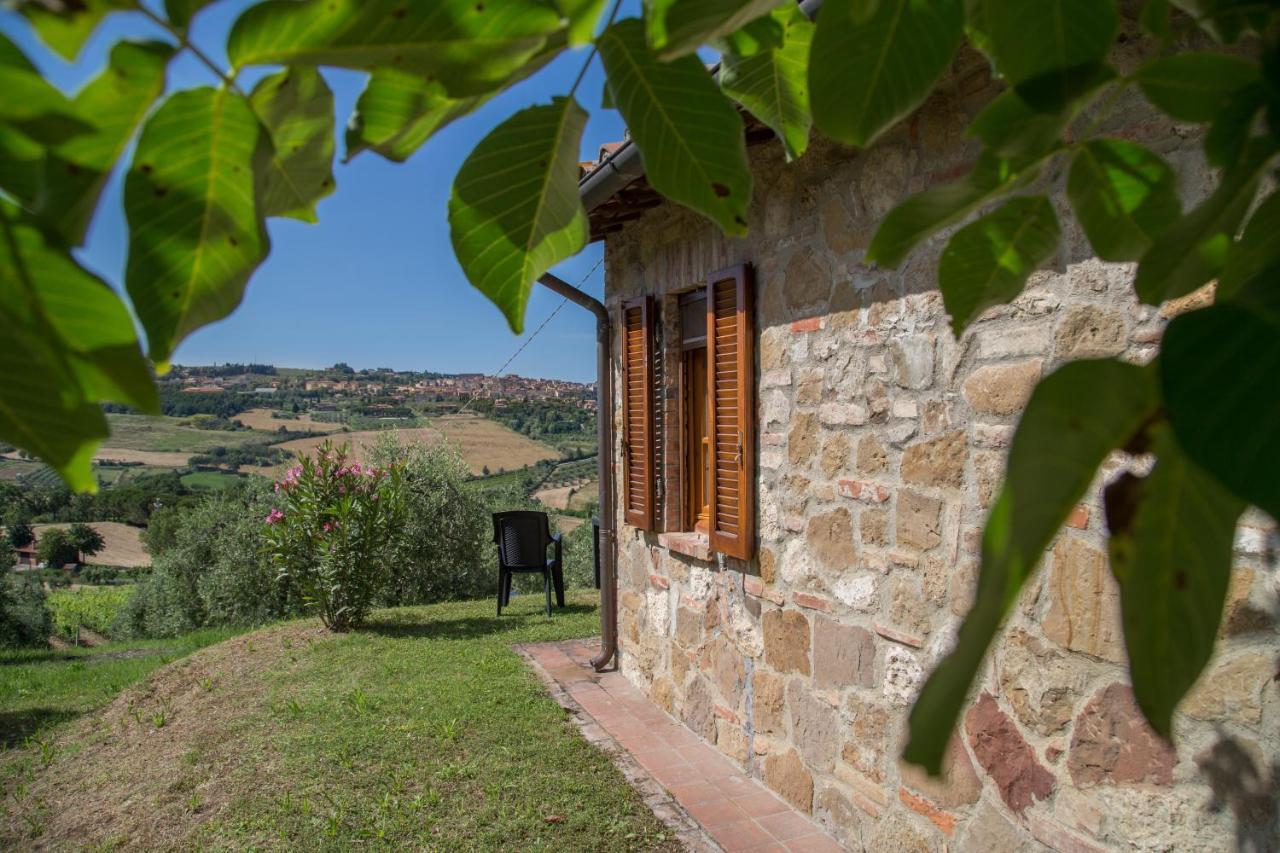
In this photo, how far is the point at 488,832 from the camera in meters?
3.84

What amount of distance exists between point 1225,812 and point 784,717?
2.03 m

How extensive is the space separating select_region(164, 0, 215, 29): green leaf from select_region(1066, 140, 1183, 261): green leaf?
465 mm

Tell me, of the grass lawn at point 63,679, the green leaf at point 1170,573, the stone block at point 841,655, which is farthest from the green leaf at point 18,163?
the grass lawn at point 63,679

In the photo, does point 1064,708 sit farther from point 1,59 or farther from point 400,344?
point 400,344

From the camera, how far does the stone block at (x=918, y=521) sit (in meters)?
3.03

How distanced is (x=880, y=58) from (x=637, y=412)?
498 centimetres

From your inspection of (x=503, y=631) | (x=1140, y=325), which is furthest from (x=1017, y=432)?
(x=503, y=631)

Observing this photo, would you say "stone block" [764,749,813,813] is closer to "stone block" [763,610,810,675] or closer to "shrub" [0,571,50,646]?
"stone block" [763,610,810,675]

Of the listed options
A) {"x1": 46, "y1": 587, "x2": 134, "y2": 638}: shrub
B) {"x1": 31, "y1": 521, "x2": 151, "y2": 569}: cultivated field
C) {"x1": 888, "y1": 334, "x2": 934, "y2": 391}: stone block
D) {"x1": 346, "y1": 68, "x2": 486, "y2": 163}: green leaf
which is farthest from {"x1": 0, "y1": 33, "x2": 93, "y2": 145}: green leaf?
{"x1": 31, "y1": 521, "x2": 151, "y2": 569}: cultivated field

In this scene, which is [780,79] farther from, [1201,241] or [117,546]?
[117,546]

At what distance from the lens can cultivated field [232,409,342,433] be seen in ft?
82.0

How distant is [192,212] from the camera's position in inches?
13.7

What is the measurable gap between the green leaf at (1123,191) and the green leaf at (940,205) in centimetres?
10

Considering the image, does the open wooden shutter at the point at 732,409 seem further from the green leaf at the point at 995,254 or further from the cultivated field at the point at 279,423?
the cultivated field at the point at 279,423
